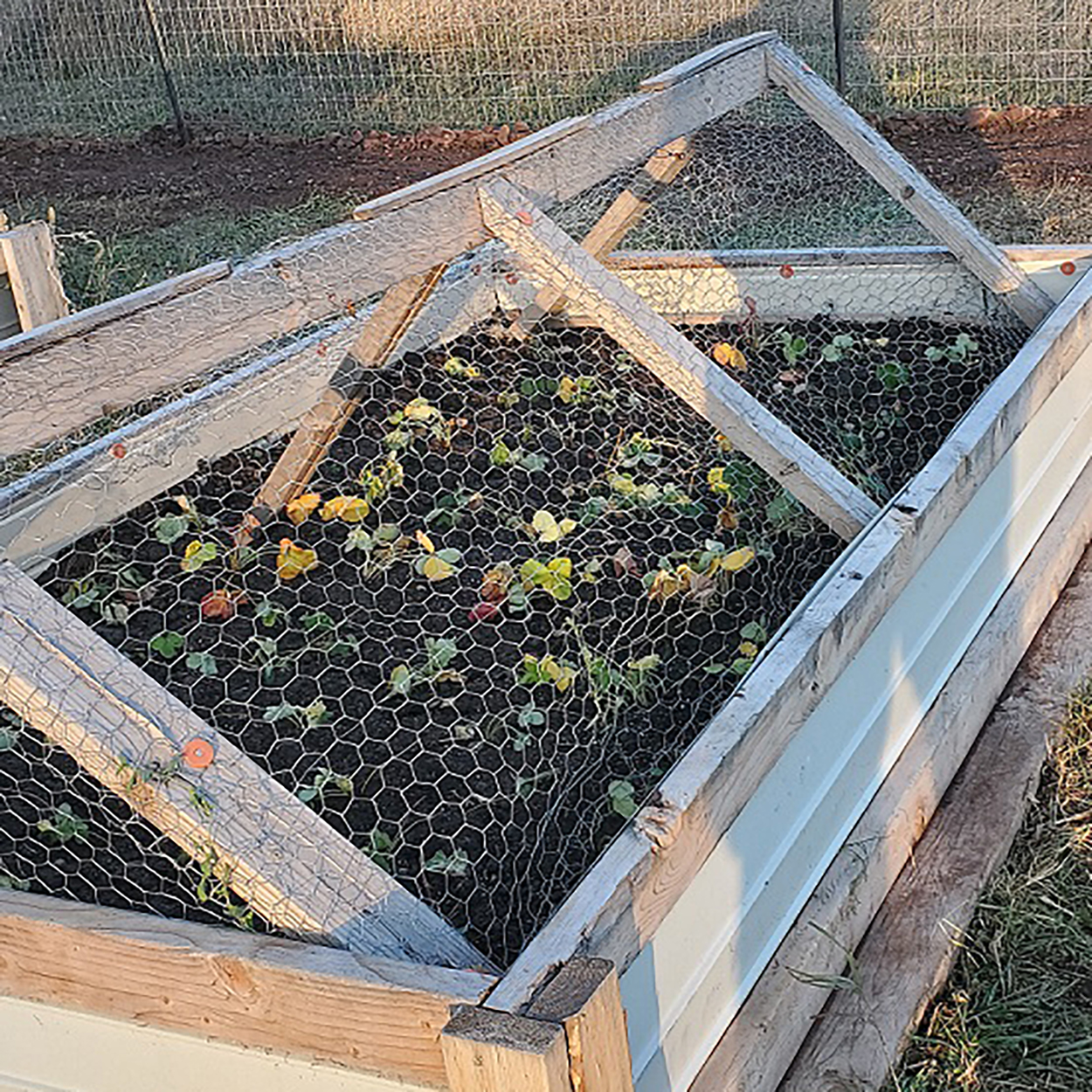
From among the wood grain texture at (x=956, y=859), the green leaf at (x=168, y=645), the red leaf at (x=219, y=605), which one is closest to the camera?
the wood grain texture at (x=956, y=859)

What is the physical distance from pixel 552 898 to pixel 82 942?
27.0 inches

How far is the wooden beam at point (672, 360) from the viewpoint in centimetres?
260

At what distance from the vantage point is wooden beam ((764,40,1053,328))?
11.2 feet

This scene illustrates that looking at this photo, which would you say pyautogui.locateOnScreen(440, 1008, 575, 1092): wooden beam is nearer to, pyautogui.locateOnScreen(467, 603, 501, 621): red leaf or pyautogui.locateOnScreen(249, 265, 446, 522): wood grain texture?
pyautogui.locateOnScreen(467, 603, 501, 621): red leaf

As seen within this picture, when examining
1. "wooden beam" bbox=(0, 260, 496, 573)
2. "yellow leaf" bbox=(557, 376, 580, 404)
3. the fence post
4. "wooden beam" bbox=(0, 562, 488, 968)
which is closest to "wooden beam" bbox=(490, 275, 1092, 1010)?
"wooden beam" bbox=(0, 562, 488, 968)

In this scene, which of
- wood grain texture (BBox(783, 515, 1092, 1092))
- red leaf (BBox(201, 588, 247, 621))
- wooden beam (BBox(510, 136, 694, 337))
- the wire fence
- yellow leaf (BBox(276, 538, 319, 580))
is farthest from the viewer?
the wire fence

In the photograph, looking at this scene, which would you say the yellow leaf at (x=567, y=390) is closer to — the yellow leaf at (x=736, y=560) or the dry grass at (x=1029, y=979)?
the yellow leaf at (x=736, y=560)

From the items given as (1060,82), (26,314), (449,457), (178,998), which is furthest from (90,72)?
(178,998)

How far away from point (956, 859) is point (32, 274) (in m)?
2.84

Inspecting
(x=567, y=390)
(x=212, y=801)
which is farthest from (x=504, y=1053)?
(x=567, y=390)

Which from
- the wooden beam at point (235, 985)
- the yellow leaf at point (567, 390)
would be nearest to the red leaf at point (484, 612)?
the yellow leaf at point (567, 390)

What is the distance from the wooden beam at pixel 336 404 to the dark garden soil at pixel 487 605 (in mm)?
71

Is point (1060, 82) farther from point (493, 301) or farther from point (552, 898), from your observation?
point (552, 898)

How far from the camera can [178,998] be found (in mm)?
1563
